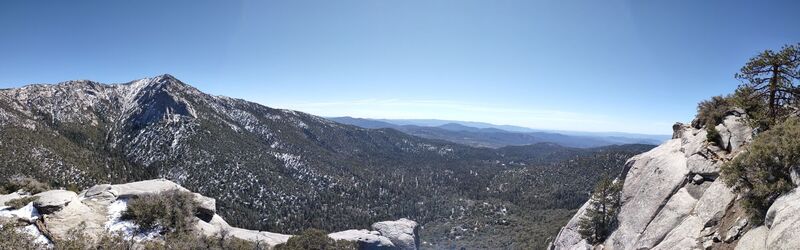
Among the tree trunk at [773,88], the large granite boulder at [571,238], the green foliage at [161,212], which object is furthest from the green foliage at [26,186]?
the tree trunk at [773,88]

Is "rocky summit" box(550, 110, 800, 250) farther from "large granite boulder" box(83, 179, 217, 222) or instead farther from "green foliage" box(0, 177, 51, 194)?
"green foliage" box(0, 177, 51, 194)

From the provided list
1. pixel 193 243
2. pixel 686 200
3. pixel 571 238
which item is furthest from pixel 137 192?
pixel 686 200

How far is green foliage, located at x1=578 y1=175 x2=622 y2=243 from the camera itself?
113 feet

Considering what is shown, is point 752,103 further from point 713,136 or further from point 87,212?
point 87,212

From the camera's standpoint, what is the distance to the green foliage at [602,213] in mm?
34312

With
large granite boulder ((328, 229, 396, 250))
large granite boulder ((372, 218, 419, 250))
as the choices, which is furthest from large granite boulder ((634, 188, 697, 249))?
large granite boulder ((372, 218, 419, 250))

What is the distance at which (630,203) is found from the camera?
32.1 m

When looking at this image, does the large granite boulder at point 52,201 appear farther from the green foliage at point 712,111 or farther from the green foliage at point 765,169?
the green foliage at point 712,111

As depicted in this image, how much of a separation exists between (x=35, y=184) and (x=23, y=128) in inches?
7238

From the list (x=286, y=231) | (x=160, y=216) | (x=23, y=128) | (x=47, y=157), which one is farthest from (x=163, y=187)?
(x=23, y=128)

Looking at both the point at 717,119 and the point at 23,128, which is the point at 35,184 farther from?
the point at 23,128

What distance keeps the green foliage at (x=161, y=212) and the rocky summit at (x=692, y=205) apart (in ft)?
140

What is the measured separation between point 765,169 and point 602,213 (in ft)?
62.4

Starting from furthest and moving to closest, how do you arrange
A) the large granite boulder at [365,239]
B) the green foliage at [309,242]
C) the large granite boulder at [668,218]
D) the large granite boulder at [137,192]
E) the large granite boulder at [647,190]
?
the large granite boulder at [365,239]
the green foliage at [309,242]
the large granite boulder at [137,192]
the large granite boulder at [647,190]
the large granite boulder at [668,218]
